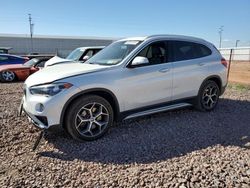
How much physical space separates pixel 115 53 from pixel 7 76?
8625mm

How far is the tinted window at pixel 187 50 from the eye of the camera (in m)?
5.39

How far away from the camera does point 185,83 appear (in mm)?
5414

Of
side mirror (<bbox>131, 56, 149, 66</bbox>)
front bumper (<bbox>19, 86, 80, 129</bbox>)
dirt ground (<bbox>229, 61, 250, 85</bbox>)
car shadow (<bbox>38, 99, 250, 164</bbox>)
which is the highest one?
side mirror (<bbox>131, 56, 149, 66</bbox>)

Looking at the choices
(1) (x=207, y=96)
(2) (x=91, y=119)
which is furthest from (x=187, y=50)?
(2) (x=91, y=119)

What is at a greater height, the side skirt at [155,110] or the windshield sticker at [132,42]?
the windshield sticker at [132,42]

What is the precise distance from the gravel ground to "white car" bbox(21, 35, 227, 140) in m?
0.34

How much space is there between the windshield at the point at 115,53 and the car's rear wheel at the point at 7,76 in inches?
318

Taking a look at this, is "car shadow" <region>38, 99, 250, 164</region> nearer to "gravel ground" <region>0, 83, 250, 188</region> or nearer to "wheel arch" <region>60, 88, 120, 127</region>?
"gravel ground" <region>0, 83, 250, 188</region>

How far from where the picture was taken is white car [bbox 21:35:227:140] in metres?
4.04

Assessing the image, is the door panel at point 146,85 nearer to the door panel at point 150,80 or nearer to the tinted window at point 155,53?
the door panel at point 150,80

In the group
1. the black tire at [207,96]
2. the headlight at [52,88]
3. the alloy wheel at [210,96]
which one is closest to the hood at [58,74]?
the headlight at [52,88]

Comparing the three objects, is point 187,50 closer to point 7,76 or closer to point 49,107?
point 49,107

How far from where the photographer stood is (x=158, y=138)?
→ 4.43 meters

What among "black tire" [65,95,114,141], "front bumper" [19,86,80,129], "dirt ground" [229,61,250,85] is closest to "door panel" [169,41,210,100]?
"black tire" [65,95,114,141]
